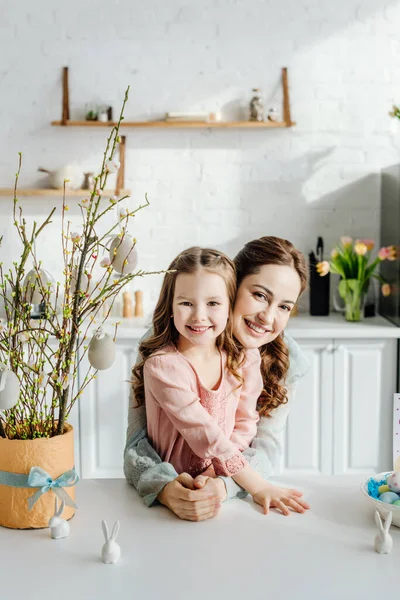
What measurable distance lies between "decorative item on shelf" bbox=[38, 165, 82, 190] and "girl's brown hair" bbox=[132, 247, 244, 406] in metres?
2.34

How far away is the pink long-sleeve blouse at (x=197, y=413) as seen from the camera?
1.57 metres

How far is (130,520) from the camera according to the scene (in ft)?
4.98

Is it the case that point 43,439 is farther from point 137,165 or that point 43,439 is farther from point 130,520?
point 137,165

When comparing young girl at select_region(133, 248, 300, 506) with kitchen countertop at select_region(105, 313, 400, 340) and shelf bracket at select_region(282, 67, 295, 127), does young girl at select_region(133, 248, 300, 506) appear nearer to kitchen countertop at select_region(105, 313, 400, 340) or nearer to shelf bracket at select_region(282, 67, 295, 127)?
kitchen countertop at select_region(105, 313, 400, 340)

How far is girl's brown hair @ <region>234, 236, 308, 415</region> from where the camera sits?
1698 mm

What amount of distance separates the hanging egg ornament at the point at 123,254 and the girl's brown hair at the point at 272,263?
34 centimetres

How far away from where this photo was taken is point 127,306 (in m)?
3.93

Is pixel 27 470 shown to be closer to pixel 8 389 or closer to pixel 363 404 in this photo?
pixel 8 389

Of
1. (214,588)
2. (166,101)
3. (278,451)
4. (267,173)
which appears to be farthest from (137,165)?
(214,588)

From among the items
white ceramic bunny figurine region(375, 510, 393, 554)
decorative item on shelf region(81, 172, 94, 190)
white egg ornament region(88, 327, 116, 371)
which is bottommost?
white ceramic bunny figurine region(375, 510, 393, 554)

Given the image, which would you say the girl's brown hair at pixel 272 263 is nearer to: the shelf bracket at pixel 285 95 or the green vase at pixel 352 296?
the green vase at pixel 352 296

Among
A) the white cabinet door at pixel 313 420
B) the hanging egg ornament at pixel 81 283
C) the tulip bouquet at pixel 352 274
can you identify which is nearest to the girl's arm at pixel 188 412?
the hanging egg ornament at pixel 81 283

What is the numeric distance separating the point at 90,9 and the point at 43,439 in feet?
9.96

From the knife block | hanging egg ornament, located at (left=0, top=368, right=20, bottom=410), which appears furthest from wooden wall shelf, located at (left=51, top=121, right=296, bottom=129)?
hanging egg ornament, located at (left=0, top=368, right=20, bottom=410)
